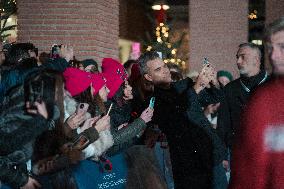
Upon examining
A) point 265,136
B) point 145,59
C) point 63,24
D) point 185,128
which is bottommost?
point 185,128

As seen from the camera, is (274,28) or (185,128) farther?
(185,128)

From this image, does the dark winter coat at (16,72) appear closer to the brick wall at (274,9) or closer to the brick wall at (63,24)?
the brick wall at (63,24)

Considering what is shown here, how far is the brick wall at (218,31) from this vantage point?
1432 centimetres

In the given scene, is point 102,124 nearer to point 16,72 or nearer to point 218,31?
point 16,72

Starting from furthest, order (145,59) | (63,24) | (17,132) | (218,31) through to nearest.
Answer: (218,31) → (63,24) → (145,59) → (17,132)

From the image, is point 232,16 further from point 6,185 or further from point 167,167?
point 6,185

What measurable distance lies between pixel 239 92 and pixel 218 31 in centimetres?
863

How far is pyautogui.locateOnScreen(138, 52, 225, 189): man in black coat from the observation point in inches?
205

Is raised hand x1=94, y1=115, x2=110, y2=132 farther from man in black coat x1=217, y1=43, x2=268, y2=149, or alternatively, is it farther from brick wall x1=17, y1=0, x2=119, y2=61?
brick wall x1=17, y1=0, x2=119, y2=61

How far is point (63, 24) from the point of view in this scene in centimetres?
867

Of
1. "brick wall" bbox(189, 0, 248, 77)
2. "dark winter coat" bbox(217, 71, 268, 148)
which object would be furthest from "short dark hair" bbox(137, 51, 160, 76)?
"brick wall" bbox(189, 0, 248, 77)

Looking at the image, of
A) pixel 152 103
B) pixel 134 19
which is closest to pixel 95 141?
pixel 152 103

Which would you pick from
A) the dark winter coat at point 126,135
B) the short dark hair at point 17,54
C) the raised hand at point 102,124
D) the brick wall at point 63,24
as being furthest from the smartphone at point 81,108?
the brick wall at point 63,24

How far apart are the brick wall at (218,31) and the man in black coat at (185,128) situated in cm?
915
